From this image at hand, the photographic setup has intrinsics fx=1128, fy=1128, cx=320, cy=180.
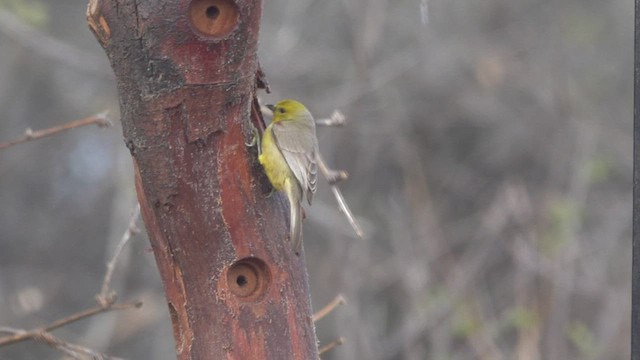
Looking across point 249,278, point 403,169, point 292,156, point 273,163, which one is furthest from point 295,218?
point 403,169

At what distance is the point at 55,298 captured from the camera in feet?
39.9

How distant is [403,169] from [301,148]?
7.24 meters

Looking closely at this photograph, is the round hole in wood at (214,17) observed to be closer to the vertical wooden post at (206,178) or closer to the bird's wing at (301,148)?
the vertical wooden post at (206,178)

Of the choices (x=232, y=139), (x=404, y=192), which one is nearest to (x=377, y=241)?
(x=404, y=192)

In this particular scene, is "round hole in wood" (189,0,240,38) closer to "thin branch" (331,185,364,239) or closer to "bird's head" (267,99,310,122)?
"thin branch" (331,185,364,239)

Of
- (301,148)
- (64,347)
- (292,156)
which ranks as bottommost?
(64,347)

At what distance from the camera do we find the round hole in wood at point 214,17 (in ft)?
10.8

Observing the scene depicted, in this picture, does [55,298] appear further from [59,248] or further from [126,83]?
[126,83]

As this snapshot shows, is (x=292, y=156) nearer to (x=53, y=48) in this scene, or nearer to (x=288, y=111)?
(x=288, y=111)

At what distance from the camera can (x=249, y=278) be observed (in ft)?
12.2

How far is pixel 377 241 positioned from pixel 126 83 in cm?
890

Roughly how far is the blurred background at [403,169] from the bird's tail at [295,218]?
601 centimetres

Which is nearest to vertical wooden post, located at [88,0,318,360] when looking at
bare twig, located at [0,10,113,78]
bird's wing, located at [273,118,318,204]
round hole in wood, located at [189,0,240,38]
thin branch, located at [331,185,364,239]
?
round hole in wood, located at [189,0,240,38]

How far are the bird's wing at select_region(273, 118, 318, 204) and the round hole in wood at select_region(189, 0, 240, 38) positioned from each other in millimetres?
1286
